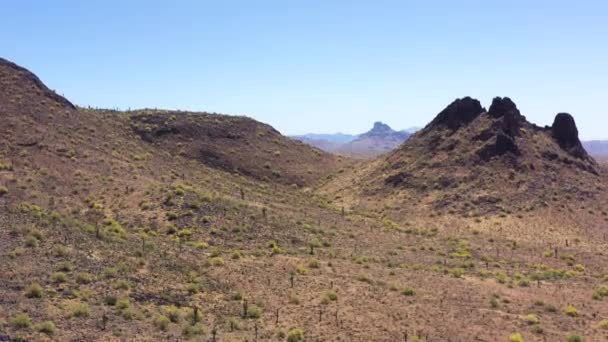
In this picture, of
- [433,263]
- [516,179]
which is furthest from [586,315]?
[516,179]

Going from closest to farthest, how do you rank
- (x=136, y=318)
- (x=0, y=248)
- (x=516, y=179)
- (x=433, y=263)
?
(x=136, y=318), (x=0, y=248), (x=433, y=263), (x=516, y=179)

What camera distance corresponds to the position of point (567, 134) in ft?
242

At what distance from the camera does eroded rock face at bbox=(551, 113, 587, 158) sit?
72.2 meters

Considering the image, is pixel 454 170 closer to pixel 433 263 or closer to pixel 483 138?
pixel 483 138

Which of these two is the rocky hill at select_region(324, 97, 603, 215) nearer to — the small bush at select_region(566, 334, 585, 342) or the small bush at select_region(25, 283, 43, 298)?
the small bush at select_region(566, 334, 585, 342)

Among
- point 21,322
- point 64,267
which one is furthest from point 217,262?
point 21,322

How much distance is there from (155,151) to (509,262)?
146ft

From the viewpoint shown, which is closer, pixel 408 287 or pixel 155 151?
pixel 408 287

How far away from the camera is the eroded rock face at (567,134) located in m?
72.2

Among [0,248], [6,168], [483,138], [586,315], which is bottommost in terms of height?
[586,315]

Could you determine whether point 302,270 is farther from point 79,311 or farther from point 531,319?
point 79,311

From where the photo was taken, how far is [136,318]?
71.6 ft

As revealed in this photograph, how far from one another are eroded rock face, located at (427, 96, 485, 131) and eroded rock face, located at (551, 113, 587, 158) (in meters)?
9.77

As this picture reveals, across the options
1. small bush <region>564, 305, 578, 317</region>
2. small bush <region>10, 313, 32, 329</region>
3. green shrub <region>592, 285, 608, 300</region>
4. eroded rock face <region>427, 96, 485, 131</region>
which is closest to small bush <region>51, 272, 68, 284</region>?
small bush <region>10, 313, 32, 329</region>
